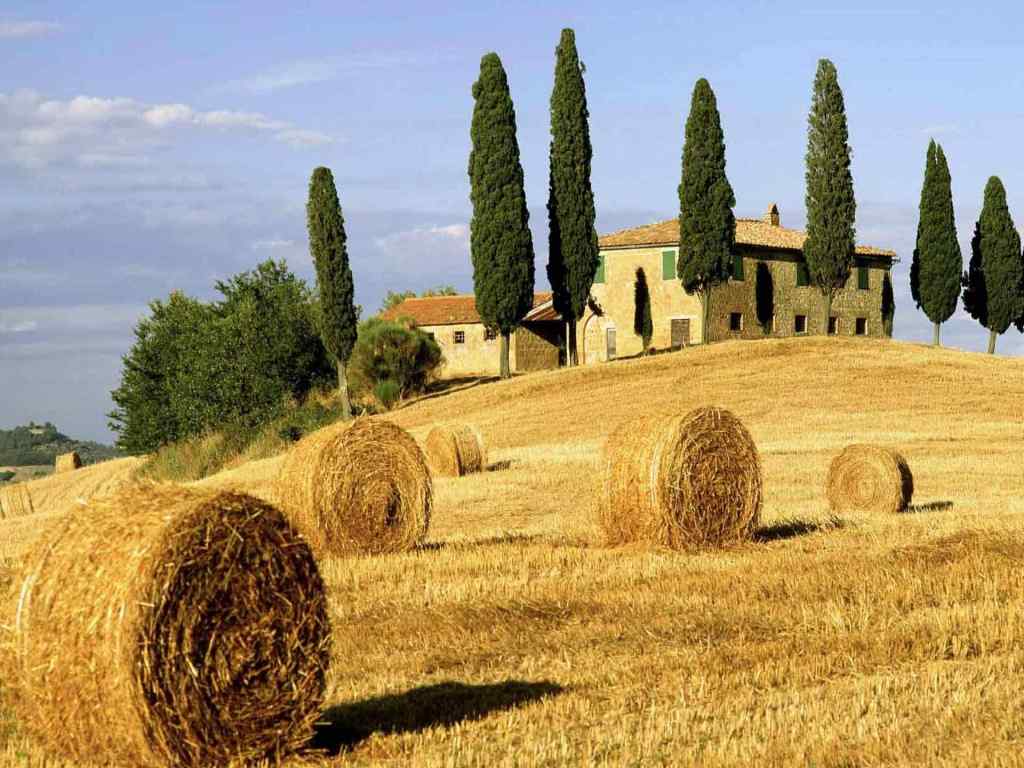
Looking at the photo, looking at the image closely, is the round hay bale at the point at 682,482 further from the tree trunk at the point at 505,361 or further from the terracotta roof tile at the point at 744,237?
the terracotta roof tile at the point at 744,237

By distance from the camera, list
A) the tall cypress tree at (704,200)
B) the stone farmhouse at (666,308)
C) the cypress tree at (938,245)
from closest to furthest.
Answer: the tall cypress tree at (704,200) → the cypress tree at (938,245) → the stone farmhouse at (666,308)

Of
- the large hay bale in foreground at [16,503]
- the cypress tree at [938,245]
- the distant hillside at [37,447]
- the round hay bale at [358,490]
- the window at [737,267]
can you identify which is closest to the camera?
the round hay bale at [358,490]

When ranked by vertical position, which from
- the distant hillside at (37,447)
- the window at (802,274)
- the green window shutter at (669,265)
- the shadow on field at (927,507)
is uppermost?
the green window shutter at (669,265)

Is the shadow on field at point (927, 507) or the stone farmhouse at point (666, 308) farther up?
the stone farmhouse at point (666, 308)

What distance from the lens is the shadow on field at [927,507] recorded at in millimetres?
20833

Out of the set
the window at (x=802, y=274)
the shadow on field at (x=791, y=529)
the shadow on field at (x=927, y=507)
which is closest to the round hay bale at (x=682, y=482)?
the shadow on field at (x=791, y=529)

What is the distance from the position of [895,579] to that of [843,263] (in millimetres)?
44715

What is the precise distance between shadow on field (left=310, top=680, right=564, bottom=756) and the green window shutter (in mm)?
52409

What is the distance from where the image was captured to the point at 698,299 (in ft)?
198

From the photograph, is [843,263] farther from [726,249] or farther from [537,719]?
[537,719]

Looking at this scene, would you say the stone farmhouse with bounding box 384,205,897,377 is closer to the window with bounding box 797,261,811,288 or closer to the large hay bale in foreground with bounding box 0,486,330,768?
the window with bounding box 797,261,811,288

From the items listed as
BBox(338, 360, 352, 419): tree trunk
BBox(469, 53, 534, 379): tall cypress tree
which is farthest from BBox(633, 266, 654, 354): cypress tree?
BBox(338, 360, 352, 419): tree trunk

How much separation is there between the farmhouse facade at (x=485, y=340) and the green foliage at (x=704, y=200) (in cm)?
1108

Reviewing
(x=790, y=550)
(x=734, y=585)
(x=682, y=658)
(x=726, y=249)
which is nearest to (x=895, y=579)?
(x=734, y=585)
